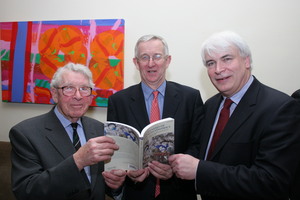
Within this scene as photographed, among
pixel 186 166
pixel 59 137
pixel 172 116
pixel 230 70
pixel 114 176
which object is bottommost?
pixel 114 176

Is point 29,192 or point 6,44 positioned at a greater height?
point 6,44

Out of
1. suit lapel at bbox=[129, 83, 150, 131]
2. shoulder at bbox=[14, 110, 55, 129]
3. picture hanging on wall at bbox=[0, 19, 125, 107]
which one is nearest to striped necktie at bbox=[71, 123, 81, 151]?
shoulder at bbox=[14, 110, 55, 129]

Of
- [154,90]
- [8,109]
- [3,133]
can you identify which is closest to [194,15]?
[154,90]

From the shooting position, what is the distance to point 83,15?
10.3ft

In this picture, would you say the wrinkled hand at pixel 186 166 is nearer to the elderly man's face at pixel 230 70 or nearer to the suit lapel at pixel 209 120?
the suit lapel at pixel 209 120

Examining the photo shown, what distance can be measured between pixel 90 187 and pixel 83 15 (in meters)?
2.31

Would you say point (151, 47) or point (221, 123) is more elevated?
point (151, 47)

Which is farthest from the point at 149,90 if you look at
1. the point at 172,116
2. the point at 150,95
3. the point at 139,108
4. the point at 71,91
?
the point at 71,91

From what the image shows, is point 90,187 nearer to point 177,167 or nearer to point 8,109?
point 177,167

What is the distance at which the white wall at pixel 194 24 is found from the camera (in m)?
2.65

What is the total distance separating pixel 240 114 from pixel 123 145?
0.69m

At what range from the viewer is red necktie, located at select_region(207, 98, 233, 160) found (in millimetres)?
1560

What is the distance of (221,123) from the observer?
1577 millimetres

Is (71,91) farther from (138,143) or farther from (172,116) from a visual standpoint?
(172,116)
